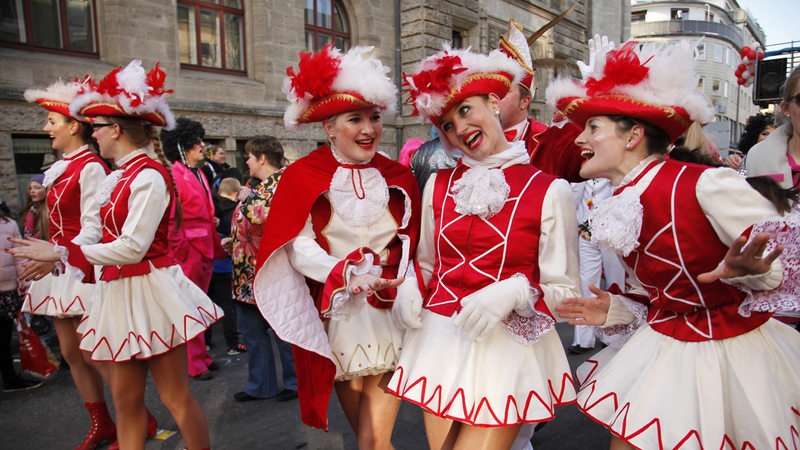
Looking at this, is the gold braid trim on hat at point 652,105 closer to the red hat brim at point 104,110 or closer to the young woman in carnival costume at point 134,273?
the young woman in carnival costume at point 134,273

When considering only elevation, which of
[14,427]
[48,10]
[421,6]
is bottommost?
[14,427]

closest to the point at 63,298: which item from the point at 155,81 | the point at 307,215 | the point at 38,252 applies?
the point at 38,252

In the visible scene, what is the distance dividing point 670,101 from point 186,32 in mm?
9476

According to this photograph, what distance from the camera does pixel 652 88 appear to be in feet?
5.77

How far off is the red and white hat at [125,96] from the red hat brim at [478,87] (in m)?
1.81

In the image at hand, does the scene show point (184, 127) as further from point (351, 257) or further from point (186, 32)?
point (186, 32)

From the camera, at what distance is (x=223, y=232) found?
5.92 metres

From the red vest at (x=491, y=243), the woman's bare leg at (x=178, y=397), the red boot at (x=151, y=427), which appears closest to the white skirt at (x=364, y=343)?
the red vest at (x=491, y=243)

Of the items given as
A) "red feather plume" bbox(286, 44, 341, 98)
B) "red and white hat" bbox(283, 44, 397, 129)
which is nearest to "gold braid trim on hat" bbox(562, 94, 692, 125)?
"red and white hat" bbox(283, 44, 397, 129)

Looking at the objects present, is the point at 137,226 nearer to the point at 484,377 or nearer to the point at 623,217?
the point at 484,377

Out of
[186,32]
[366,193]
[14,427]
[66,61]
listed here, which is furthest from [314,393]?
[186,32]

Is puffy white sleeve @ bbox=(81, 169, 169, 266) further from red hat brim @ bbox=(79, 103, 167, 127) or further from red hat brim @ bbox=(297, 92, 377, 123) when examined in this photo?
red hat brim @ bbox=(297, 92, 377, 123)

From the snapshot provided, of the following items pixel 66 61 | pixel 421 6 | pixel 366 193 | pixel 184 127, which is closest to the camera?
pixel 366 193

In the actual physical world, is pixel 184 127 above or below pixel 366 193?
above
